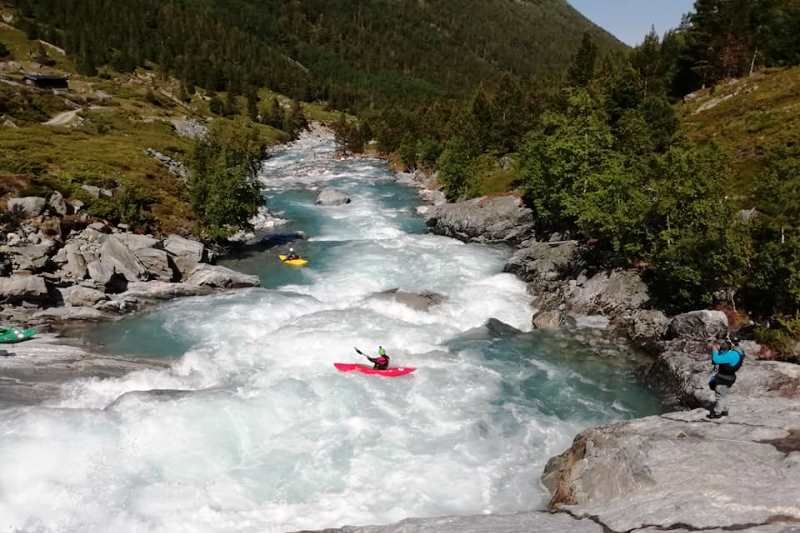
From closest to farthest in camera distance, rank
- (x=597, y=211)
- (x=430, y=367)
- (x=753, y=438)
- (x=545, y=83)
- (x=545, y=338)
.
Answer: (x=753, y=438) → (x=430, y=367) → (x=545, y=338) → (x=597, y=211) → (x=545, y=83)

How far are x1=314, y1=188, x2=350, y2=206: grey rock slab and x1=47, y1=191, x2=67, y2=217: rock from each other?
3228cm

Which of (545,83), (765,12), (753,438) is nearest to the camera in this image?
(753,438)

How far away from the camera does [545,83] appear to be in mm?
110375

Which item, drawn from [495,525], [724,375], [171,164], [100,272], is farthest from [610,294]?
[171,164]

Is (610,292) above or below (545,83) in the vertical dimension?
below

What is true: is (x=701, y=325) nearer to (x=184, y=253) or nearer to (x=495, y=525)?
(x=495, y=525)

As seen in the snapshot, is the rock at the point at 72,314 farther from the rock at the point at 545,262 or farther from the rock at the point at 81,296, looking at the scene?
the rock at the point at 545,262

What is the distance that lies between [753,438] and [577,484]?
5271 mm

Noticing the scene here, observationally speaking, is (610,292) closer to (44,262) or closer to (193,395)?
(193,395)

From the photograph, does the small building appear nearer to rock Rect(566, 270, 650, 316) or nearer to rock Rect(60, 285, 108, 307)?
rock Rect(60, 285, 108, 307)

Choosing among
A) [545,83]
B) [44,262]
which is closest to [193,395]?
[44,262]

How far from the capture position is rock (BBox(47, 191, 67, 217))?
39.5 metres

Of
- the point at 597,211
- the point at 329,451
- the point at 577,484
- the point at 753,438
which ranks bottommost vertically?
the point at 329,451

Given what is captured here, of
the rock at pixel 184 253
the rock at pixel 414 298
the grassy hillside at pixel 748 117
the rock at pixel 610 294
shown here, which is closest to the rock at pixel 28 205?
the rock at pixel 184 253
